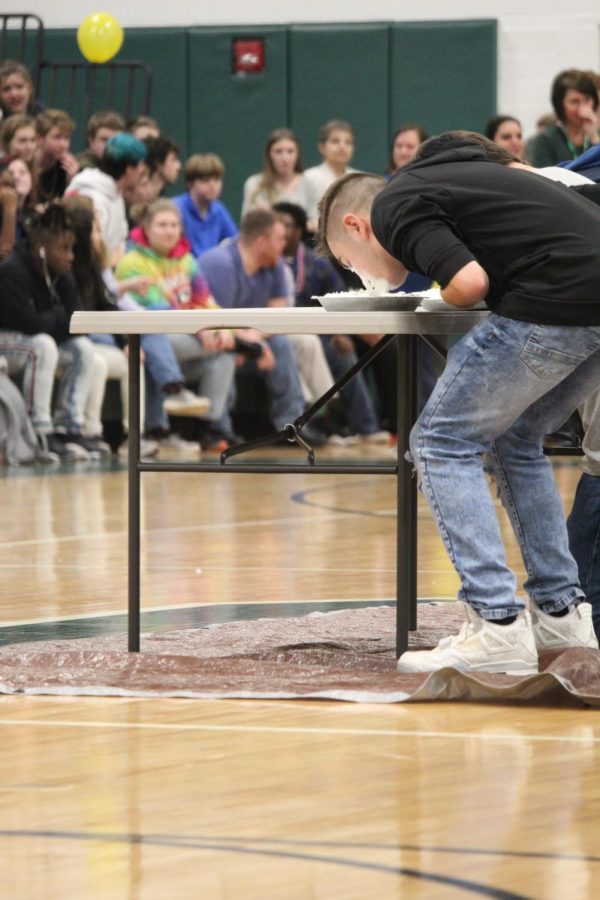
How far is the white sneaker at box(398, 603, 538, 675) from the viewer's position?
11.0 feet

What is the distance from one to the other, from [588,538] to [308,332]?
2.53ft

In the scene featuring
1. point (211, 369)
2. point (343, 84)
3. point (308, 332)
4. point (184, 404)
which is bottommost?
point (184, 404)

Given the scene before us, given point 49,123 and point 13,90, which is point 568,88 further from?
point 13,90

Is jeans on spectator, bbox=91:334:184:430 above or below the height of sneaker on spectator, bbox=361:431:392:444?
above

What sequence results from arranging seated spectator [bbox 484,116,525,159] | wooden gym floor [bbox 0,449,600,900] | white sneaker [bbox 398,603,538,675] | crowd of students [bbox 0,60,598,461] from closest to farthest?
wooden gym floor [bbox 0,449,600,900]
white sneaker [bbox 398,603,538,675]
crowd of students [bbox 0,60,598,461]
seated spectator [bbox 484,116,525,159]

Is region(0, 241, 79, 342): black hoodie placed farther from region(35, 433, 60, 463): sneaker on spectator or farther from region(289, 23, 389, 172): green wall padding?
region(289, 23, 389, 172): green wall padding

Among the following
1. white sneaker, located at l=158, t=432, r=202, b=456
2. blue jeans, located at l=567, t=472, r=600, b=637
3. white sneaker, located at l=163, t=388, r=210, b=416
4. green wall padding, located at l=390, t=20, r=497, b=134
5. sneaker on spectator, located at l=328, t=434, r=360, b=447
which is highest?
green wall padding, located at l=390, t=20, r=497, b=134

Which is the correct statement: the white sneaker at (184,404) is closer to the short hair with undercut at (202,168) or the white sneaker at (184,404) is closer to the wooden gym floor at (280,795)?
the short hair with undercut at (202,168)

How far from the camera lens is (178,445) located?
1007 cm

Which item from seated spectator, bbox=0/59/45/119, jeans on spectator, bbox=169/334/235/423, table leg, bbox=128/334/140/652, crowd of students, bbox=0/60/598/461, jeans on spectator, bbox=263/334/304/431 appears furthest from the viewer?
seated spectator, bbox=0/59/45/119

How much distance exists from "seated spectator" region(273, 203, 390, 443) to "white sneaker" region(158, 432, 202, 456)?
101 cm

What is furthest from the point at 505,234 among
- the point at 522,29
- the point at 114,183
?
the point at 522,29

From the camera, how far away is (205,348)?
10.2 m

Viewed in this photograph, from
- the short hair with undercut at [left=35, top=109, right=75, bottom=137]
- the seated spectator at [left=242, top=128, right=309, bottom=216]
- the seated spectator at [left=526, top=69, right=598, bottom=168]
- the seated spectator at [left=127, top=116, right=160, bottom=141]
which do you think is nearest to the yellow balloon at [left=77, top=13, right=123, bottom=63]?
the seated spectator at [left=127, top=116, right=160, bottom=141]
